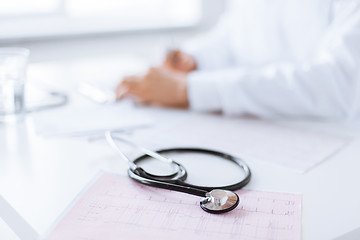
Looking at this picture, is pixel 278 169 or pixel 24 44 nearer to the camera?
pixel 278 169

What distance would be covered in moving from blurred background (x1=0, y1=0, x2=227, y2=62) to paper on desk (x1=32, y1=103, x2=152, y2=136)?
0.81 meters

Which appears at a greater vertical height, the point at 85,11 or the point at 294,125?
the point at 85,11

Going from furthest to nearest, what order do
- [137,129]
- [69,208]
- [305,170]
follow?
1. [137,129]
2. [305,170]
3. [69,208]

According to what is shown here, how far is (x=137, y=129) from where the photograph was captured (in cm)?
92

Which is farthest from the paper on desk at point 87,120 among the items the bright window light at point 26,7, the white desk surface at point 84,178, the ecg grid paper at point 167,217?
the bright window light at point 26,7

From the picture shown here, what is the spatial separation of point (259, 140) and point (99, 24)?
1.51 m

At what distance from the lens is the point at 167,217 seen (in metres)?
0.57

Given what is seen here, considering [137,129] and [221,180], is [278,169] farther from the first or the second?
[137,129]

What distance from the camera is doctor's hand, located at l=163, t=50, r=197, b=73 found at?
1383mm

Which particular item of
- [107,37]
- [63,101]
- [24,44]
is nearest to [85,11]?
[107,37]

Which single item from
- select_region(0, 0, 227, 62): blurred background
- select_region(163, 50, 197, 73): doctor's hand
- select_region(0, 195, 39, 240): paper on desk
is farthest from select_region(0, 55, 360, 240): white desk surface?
select_region(0, 0, 227, 62): blurred background

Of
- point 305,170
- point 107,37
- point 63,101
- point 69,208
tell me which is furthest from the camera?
point 107,37

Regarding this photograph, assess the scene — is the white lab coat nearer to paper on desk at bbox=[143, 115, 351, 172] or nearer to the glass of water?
paper on desk at bbox=[143, 115, 351, 172]

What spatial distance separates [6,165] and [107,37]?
149 cm
